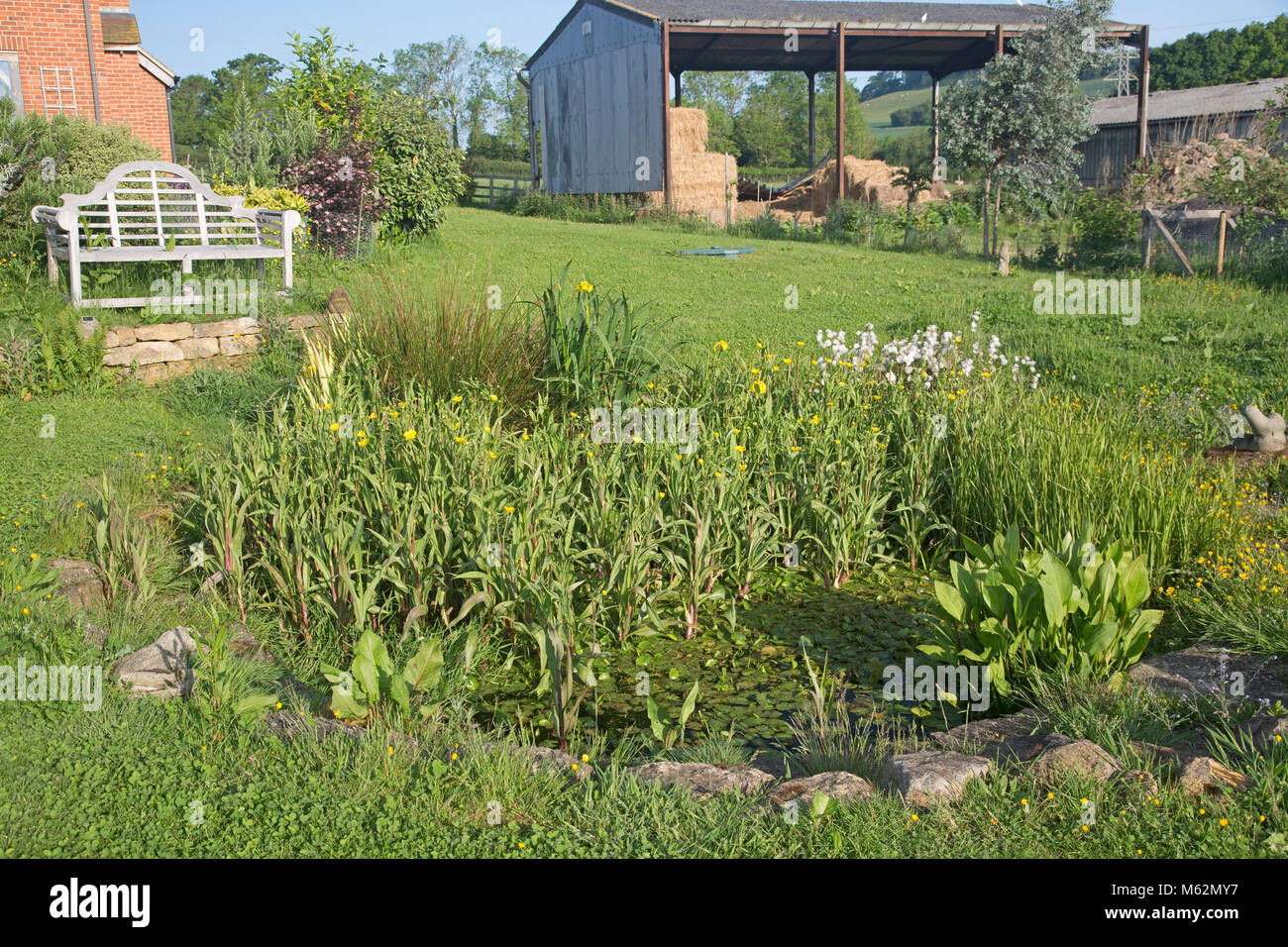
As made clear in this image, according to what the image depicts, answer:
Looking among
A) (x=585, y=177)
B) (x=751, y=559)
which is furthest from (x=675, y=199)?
(x=751, y=559)

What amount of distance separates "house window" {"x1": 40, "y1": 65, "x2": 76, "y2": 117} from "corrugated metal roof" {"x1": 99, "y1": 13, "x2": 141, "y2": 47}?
1.08 m

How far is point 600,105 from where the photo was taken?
77.9 ft

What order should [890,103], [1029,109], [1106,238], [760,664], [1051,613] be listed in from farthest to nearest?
[890,103], [1029,109], [1106,238], [760,664], [1051,613]

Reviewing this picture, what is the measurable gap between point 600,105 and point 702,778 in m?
22.5

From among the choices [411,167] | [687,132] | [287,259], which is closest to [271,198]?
[287,259]

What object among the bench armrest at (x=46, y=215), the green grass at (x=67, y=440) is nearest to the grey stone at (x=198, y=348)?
the green grass at (x=67, y=440)

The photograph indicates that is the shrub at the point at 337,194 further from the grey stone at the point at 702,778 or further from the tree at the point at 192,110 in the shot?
the tree at the point at 192,110

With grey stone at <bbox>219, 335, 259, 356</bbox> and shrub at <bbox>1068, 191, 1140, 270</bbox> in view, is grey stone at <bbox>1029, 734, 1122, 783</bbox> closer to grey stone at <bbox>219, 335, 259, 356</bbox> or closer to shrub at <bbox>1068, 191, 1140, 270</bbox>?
grey stone at <bbox>219, 335, 259, 356</bbox>

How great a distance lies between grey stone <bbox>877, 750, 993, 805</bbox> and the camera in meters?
3.04

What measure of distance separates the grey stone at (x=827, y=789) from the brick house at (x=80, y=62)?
685 inches

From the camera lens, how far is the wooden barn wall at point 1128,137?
2317 centimetres

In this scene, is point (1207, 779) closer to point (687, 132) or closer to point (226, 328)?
point (226, 328)

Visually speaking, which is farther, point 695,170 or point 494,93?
point 494,93
